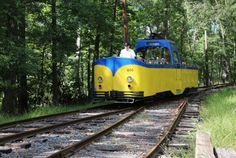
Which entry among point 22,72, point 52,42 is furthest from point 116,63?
point 52,42

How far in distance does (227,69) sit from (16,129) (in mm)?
48374

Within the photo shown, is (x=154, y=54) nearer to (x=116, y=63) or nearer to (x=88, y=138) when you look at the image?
(x=116, y=63)

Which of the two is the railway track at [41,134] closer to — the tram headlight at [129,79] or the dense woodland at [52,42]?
the dense woodland at [52,42]

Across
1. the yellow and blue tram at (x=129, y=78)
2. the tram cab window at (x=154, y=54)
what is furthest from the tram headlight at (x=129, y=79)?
the tram cab window at (x=154, y=54)

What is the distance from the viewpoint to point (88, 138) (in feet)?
29.1

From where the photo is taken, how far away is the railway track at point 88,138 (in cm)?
783

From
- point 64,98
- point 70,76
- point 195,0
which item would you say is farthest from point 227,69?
point 64,98

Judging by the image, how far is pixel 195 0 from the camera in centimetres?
3938

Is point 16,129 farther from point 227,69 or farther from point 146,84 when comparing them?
point 227,69

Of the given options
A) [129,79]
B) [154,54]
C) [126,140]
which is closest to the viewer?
[126,140]

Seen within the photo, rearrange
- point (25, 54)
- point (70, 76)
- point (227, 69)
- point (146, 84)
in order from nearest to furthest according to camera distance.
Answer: point (25, 54), point (146, 84), point (70, 76), point (227, 69)

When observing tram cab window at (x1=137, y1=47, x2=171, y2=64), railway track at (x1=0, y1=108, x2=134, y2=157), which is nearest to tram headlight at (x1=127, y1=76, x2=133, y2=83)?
tram cab window at (x1=137, y1=47, x2=171, y2=64)

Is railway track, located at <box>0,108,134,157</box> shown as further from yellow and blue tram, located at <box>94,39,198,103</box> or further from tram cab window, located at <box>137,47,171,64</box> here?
tram cab window, located at <box>137,47,171,64</box>

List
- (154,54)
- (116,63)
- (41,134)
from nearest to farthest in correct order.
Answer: (41,134)
(116,63)
(154,54)
